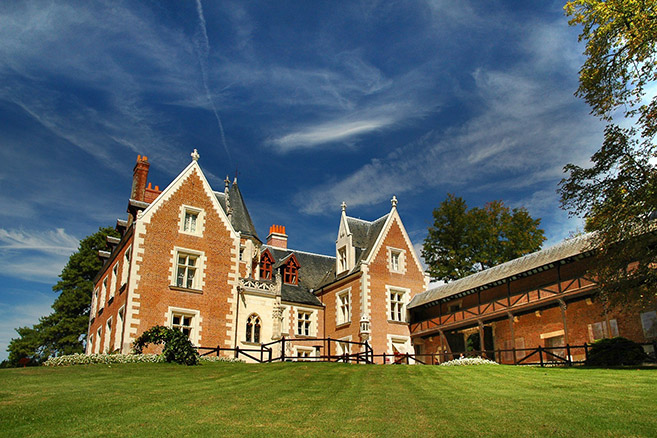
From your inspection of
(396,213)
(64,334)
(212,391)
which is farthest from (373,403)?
(64,334)

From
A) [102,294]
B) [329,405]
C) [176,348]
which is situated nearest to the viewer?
[329,405]

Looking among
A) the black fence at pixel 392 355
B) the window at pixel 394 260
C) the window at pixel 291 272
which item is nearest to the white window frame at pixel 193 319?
the black fence at pixel 392 355

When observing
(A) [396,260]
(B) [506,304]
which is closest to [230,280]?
(A) [396,260]

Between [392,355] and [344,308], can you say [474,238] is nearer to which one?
[344,308]

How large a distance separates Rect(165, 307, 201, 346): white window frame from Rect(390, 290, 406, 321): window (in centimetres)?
1145

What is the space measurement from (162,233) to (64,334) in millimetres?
17592

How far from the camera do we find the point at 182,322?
24344mm

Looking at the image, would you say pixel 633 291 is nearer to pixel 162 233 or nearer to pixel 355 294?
pixel 355 294

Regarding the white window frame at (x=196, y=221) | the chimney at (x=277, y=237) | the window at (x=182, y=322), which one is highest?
the chimney at (x=277, y=237)

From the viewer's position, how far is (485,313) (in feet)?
86.2

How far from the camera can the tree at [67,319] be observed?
36.6 metres

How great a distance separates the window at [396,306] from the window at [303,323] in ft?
17.1

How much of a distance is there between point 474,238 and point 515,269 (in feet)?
39.2

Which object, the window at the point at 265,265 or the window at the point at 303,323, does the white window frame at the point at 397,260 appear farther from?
the window at the point at 265,265
